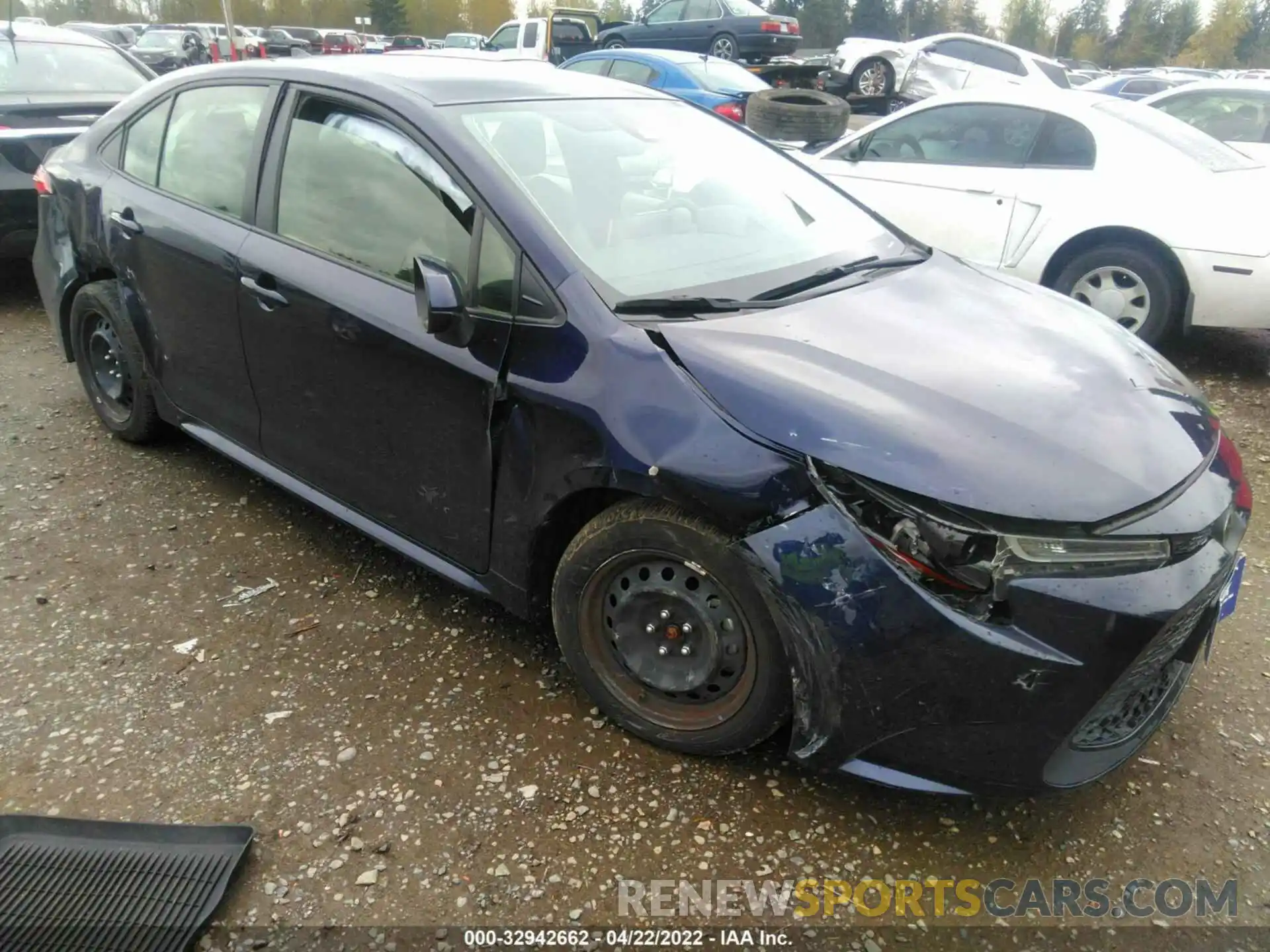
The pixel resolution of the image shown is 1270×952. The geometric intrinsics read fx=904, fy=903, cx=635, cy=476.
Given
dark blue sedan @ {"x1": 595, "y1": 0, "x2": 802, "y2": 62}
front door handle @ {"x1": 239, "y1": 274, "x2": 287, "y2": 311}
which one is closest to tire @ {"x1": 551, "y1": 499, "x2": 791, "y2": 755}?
front door handle @ {"x1": 239, "y1": 274, "x2": 287, "y2": 311}

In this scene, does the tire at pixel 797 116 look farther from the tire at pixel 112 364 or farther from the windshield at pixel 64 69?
the tire at pixel 112 364

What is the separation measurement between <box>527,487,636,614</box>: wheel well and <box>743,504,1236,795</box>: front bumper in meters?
0.49

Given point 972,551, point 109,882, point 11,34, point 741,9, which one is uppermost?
point 741,9

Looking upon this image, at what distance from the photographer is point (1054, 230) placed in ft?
17.3

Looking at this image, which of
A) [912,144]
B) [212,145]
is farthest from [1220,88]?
[212,145]

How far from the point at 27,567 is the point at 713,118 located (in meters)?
2.98

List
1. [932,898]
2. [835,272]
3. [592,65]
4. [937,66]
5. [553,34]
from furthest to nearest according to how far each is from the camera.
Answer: [553,34]
[937,66]
[592,65]
[835,272]
[932,898]

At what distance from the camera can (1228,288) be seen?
4.88 m

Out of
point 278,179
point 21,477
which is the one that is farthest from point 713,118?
point 21,477

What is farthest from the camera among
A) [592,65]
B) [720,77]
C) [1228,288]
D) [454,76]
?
[592,65]

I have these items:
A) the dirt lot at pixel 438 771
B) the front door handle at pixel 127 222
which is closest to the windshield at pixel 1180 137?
the dirt lot at pixel 438 771

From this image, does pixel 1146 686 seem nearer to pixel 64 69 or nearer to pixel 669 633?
pixel 669 633

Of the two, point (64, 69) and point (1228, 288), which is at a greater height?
point (64, 69)

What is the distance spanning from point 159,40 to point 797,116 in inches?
1064
